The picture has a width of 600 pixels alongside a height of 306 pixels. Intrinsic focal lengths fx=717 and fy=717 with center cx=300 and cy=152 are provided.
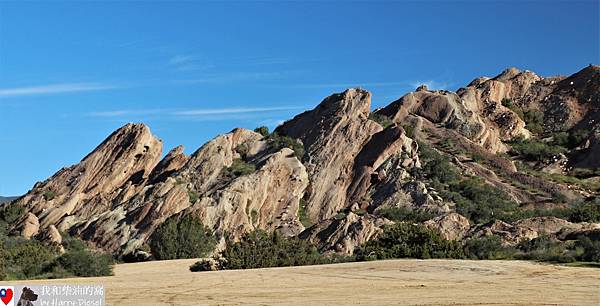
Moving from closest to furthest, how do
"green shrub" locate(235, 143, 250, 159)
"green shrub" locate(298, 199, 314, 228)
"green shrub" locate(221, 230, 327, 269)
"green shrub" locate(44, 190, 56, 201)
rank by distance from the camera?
1. "green shrub" locate(221, 230, 327, 269)
2. "green shrub" locate(298, 199, 314, 228)
3. "green shrub" locate(44, 190, 56, 201)
4. "green shrub" locate(235, 143, 250, 159)

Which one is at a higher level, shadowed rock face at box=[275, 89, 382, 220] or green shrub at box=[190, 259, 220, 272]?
shadowed rock face at box=[275, 89, 382, 220]

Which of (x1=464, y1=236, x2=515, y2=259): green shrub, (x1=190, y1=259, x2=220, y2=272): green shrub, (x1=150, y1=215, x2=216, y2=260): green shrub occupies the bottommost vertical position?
(x1=464, y1=236, x2=515, y2=259): green shrub

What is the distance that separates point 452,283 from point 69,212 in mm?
52817

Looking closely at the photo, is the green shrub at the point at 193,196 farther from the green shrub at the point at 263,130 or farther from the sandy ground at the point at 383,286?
the sandy ground at the point at 383,286

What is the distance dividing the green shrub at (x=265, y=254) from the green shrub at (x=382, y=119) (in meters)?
43.4

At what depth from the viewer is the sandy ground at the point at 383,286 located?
21281 mm

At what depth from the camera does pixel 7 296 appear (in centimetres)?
1747

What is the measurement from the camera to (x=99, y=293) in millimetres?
20594

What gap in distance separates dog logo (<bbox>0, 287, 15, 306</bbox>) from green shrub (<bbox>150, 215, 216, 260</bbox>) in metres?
36.3

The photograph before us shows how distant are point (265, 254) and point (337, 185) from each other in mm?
32794

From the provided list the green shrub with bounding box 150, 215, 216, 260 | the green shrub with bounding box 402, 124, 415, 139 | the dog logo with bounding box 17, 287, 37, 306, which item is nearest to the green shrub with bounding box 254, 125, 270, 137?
the green shrub with bounding box 402, 124, 415, 139

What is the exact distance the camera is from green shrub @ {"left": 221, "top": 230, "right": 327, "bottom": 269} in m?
40.9

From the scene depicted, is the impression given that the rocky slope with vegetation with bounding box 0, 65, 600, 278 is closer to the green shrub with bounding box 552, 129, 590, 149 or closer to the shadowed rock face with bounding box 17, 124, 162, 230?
the shadowed rock face with bounding box 17, 124, 162, 230

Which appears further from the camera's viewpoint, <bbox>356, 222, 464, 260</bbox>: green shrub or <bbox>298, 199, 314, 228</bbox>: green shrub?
<bbox>298, 199, 314, 228</bbox>: green shrub
